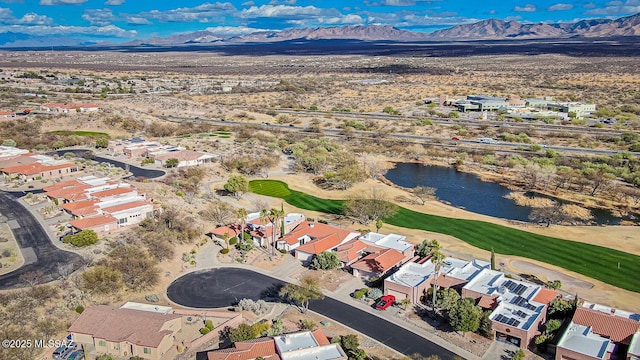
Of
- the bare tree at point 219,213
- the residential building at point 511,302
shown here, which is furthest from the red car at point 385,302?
the bare tree at point 219,213

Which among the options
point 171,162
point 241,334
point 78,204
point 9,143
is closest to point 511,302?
point 241,334

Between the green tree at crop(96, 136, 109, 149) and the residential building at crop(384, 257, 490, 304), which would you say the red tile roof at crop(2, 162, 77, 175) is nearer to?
the green tree at crop(96, 136, 109, 149)

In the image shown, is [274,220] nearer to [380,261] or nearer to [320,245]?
[320,245]

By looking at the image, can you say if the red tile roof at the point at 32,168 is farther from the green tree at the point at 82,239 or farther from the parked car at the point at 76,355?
the parked car at the point at 76,355

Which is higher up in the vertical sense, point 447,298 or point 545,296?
point 447,298

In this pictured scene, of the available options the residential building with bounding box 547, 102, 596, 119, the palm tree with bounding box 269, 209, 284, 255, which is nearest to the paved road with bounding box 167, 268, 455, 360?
Answer: the palm tree with bounding box 269, 209, 284, 255
